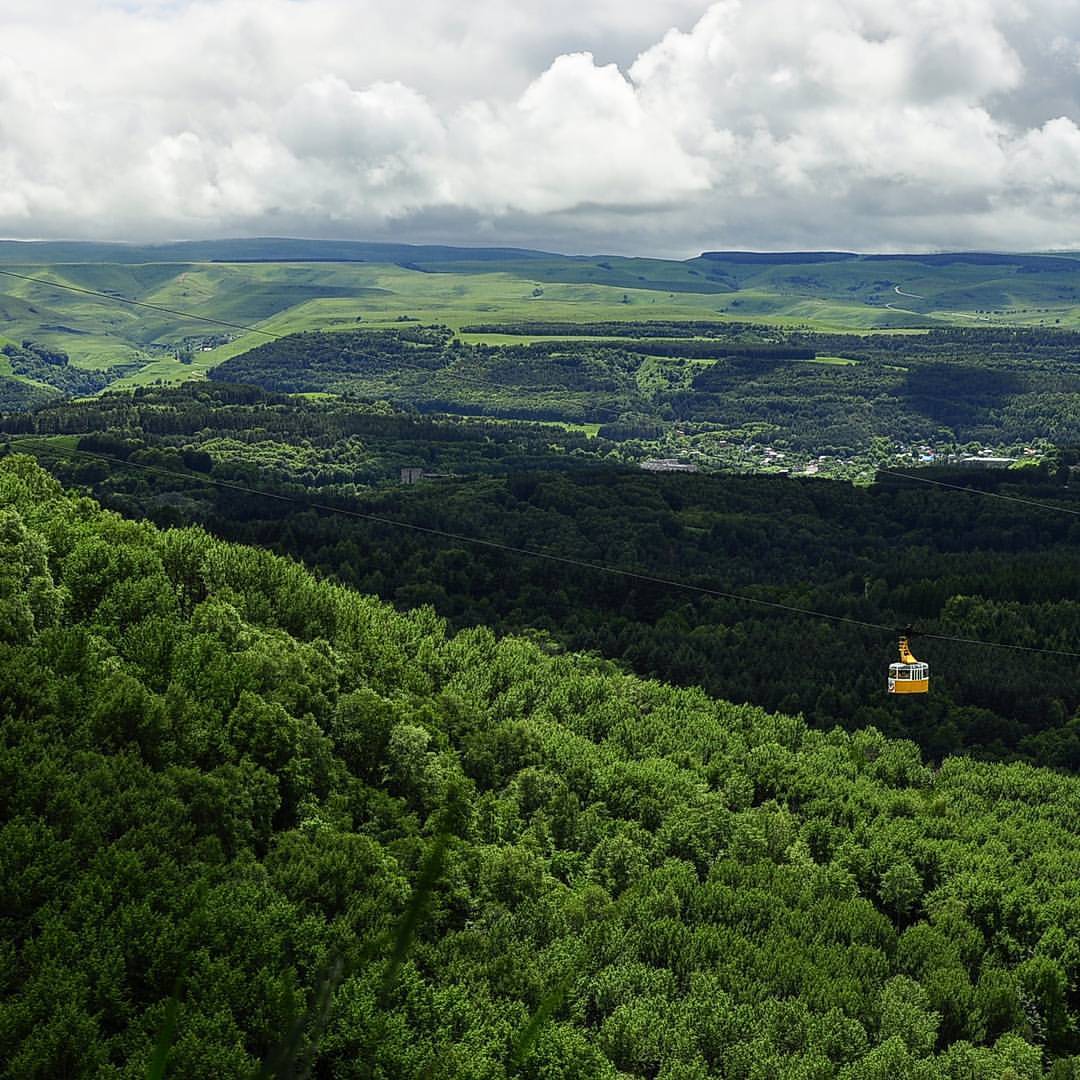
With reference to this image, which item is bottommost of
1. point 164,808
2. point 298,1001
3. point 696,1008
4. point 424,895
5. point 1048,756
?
point 1048,756

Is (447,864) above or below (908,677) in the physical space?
below

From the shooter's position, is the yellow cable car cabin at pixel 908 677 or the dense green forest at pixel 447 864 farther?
the yellow cable car cabin at pixel 908 677

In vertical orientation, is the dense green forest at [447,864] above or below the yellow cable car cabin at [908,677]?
below

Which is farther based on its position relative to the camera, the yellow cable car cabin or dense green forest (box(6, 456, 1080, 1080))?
the yellow cable car cabin

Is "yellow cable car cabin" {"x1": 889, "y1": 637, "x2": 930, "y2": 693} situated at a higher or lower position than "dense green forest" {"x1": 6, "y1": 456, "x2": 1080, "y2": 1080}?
higher

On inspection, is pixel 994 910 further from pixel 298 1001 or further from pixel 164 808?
pixel 164 808

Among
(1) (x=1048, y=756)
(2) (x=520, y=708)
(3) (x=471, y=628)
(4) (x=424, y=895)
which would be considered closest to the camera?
(4) (x=424, y=895)

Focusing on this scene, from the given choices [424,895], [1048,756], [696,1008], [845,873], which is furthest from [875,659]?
[424,895]

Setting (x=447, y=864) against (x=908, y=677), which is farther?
(x=908, y=677)
